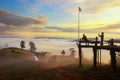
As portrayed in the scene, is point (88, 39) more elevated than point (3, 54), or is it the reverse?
point (88, 39)

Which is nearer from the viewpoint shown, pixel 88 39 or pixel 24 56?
pixel 88 39

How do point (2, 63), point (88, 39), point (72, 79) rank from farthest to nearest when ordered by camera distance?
point (2, 63), point (88, 39), point (72, 79)

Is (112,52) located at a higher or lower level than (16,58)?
higher

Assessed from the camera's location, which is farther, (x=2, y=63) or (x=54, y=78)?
(x=2, y=63)

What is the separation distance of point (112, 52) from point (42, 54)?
7101 cm

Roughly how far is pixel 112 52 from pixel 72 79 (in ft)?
21.7

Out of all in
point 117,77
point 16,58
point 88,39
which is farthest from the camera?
point 16,58

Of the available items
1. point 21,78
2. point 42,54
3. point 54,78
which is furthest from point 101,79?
point 42,54

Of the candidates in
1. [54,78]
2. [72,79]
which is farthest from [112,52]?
[54,78]

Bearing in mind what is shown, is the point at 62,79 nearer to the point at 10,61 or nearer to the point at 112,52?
the point at 112,52

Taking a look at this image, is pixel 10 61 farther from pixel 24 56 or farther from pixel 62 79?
pixel 62 79

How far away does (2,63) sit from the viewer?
2450 inches

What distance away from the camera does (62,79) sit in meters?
27.1

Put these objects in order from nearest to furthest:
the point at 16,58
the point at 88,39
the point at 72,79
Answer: the point at 72,79
the point at 88,39
the point at 16,58
